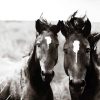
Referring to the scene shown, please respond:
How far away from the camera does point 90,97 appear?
186 centimetres

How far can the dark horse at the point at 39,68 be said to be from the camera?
183 cm

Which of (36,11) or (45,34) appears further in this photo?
(36,11)

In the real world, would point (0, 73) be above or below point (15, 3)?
below

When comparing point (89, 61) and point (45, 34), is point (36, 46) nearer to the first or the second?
point (45, 34)

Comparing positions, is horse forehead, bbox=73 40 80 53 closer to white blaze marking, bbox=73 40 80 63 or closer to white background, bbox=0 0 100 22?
white blaze marking, bbox=73 40 80 63

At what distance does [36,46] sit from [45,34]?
0.30ft

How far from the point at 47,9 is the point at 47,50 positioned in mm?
383

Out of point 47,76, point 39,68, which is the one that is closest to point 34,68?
point 39,68

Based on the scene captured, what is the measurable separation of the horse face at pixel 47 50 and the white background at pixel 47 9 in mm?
167

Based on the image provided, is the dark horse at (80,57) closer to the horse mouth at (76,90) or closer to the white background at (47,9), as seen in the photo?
the horse mouth at (76,90)

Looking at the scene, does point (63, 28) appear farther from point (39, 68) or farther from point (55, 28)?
point (39, 68)

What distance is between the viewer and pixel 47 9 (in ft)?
6.88

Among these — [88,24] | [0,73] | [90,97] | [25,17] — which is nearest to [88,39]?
[88,24]

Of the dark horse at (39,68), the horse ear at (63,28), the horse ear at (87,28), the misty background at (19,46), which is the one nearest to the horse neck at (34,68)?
the dark horse at (39,68)
